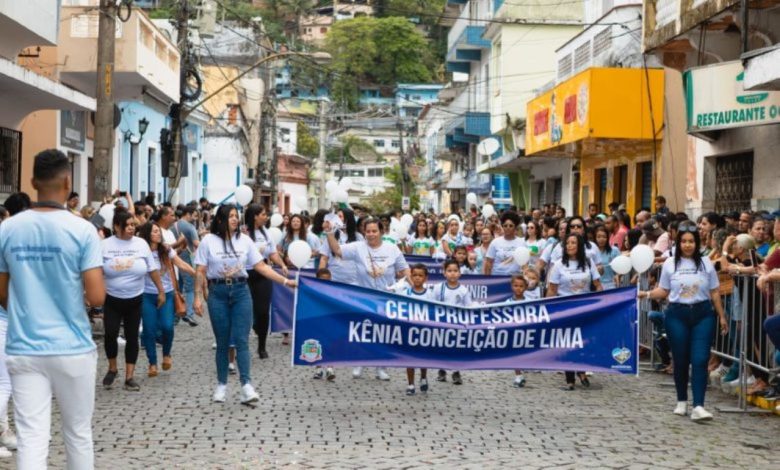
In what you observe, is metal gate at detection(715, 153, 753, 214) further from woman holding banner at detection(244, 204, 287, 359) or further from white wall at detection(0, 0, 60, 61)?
white wall at detection(0, 0, 60, 61)

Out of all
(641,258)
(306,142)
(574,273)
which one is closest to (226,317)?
(574,273)

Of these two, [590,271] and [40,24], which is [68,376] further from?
[40,24]

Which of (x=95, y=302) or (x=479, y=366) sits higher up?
(x=95, y=302)

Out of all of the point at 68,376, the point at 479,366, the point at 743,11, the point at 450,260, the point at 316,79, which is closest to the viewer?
the point at 68,376

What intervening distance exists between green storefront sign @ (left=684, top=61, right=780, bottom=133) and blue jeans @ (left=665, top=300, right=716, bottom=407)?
6.21 m

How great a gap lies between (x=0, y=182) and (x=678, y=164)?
42.8ft

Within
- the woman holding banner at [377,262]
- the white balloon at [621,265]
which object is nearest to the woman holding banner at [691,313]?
the white balloon at [621,265]

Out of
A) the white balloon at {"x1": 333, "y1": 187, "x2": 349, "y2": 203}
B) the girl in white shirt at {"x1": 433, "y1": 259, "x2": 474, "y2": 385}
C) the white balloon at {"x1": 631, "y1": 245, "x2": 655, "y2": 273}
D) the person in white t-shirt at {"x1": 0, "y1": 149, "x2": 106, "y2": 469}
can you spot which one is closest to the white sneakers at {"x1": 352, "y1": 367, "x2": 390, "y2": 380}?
the girl in white shirt at {"x1": 433, "y1": 259, "x2": 474, "y2": 385}

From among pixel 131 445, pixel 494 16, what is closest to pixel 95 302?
pixel 131 445

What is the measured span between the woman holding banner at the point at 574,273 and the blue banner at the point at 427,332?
1.71 meters

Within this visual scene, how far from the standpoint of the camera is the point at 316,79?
8231cm

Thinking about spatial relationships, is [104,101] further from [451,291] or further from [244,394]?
[244,394]

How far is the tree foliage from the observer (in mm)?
85625

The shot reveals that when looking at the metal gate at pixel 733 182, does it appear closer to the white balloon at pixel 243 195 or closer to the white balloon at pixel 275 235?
the white balloon at pixel 275 235
